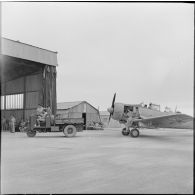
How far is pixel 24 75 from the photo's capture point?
7.22ft

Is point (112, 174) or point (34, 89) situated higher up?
point (34, 89)

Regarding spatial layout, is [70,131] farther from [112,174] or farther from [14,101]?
[112,174]

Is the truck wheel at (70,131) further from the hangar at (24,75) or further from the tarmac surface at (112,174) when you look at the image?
the tarmac surface at (112,174)

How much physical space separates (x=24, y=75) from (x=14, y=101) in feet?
1.15

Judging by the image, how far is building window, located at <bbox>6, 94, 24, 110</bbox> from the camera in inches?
70.8

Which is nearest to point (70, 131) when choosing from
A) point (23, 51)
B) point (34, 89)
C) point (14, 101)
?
point (34, 89)

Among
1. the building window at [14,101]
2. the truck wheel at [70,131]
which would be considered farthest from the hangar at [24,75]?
the truck wheel at [70,131]

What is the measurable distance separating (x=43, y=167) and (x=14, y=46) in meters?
1.00

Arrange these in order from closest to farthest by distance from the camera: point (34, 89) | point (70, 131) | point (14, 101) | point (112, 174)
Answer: point (112, 174), point (14, 101), point (34, 89), point (70, 131)

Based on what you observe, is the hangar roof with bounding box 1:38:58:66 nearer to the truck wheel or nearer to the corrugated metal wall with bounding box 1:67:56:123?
the corrugated metal wall with bounding box 1:67:56:123

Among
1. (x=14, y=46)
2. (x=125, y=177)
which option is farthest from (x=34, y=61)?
(x=125, y=177)

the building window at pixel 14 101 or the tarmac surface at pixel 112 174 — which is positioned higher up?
the building window at pixel 14 101

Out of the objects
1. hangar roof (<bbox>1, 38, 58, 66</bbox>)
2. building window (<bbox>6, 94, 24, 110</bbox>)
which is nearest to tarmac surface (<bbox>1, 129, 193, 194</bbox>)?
building window (<bbox>6, 94, 24, 110</bbox>)

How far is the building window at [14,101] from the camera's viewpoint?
1.80 metres
